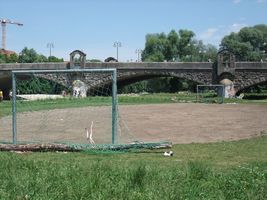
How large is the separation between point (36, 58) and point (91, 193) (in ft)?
350

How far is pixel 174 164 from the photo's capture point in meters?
10.2

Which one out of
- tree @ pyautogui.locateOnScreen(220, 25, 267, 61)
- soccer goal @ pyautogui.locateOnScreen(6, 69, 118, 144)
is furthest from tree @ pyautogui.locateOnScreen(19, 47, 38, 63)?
soccer goal @ pyautogui.locateOnScreen(6, 69, 118, 144)

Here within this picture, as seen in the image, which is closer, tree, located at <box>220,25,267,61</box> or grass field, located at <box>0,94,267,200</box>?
grass field, located at <box>0,94,267,200</box>

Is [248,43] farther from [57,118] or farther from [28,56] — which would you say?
[57,118]

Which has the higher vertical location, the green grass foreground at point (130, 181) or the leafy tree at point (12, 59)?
the leafy tree at point (12, 59)

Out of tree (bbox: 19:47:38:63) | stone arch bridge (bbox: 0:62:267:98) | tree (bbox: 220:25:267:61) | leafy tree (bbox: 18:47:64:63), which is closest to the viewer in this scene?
stone arch bridge (bbox: 0:62:267:98)

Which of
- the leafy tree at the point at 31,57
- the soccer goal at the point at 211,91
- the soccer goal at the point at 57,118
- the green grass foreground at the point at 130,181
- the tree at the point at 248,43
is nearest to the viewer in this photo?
the green grass foreground at the point at 130,181

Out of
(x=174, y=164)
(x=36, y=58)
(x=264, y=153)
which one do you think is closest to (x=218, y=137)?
(x=264, y=153)

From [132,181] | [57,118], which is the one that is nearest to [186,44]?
[57,118]

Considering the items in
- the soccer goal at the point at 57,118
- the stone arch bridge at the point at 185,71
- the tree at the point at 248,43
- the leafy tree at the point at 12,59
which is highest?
the tree at the point at 248,43

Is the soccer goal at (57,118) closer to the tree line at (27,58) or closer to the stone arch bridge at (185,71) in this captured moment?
the stone arch bridge at (185,71)

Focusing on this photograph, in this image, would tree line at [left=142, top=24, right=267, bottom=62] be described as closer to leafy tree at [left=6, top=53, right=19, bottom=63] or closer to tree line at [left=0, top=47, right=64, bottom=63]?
tree line at [left=0, top=47, right=64, bottom=63]

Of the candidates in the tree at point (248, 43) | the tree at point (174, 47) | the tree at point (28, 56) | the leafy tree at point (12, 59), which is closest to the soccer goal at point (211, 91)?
the tree at point (248, 43)

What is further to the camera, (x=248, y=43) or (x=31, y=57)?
(x=31, y=57)
